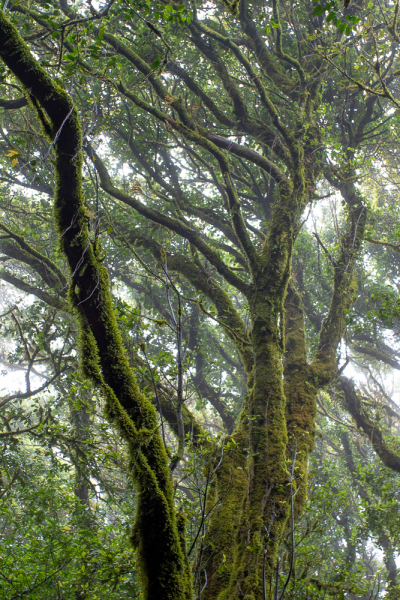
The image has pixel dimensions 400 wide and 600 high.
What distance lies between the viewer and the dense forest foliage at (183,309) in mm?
2742

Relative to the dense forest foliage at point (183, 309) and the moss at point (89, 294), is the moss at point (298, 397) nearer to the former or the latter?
the dense forest foliage at point (183, 309)

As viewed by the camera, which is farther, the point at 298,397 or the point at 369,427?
the point at 369,427

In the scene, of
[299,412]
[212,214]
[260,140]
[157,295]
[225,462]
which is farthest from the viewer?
[157,295]

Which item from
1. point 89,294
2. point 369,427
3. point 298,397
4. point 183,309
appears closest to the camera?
point 89,294

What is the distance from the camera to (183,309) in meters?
6.28

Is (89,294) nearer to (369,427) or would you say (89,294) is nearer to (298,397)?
(298,397)

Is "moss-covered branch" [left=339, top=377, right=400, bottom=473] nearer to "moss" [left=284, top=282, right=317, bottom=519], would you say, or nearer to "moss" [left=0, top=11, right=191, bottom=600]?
"moss" [left=284, top=282, right=317, bottom=519]

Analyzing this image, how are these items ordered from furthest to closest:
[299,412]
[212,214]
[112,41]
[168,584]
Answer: [212,214], [112,41], [299,412], [168,584]

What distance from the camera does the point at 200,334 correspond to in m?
12.0

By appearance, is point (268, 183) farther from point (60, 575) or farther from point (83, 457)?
point (60, 575)

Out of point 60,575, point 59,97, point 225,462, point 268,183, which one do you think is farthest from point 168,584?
point 268,183

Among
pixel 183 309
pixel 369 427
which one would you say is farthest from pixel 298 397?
pixel 369 427

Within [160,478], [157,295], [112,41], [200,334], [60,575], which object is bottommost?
[60,575]

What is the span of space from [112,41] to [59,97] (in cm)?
457
